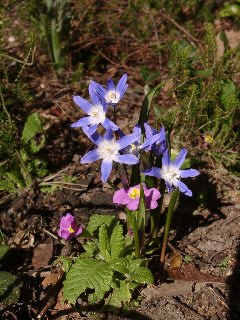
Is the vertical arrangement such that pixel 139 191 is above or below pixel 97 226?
above

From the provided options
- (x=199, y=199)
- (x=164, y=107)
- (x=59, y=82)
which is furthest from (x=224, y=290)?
(x=59, y=82)

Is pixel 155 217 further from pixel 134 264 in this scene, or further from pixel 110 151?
pixel 110 151

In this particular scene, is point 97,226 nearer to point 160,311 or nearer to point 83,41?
point 160,311

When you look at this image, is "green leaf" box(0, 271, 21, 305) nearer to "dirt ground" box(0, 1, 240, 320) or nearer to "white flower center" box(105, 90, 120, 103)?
"dirt ground" box(0, 1, 240, 320)

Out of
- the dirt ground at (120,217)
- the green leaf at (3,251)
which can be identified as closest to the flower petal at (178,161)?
the dirt ground at (120,217)

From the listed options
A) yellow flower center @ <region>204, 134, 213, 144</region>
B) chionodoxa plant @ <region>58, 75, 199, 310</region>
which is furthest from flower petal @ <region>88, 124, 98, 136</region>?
yellow flower center @ <region>204, 134, 213, 144</region>

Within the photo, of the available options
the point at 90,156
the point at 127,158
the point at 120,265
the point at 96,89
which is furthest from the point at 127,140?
the point at 120,265

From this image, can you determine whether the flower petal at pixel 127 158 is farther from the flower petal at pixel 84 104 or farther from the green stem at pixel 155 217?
the green stem at pixel 155 217

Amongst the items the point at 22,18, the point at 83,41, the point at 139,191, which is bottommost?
the point at 139,191
